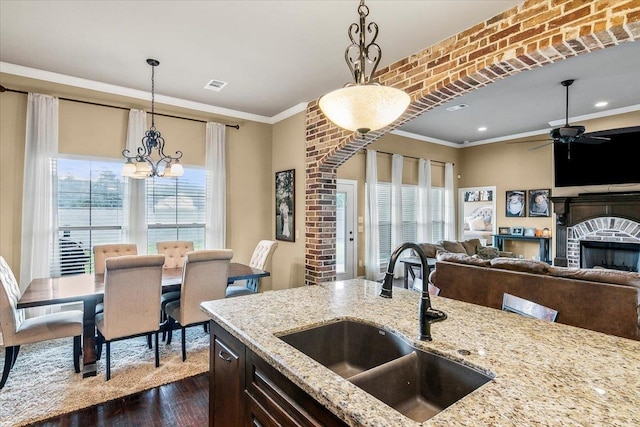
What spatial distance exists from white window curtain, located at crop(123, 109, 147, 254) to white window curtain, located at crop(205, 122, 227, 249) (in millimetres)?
866

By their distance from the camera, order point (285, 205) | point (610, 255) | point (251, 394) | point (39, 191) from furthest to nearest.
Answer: point (610, 255)
point (285, 205)
point (39, 191)
point (251, 394)

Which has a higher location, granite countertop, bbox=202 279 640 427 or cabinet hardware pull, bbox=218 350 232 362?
granite countertop, bbox=202 279 640 427

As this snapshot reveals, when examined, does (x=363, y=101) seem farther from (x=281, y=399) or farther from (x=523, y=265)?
(x=523, y=265)

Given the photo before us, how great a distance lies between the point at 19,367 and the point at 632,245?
27.2ft

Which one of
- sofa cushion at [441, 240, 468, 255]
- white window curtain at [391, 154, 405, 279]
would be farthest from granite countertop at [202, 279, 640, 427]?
white window curtain at [391, 154, 405, 279]

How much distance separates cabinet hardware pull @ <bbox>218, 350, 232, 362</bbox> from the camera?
1.62m

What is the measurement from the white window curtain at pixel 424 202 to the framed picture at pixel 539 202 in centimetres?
203

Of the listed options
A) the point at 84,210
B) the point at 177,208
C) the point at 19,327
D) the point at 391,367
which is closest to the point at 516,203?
the point at 177,208

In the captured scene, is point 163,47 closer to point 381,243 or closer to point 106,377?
point 106,377

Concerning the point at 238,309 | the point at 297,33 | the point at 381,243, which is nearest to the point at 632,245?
the point at 381,243

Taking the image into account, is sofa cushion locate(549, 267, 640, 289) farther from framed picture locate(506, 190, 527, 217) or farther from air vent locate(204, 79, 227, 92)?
framed picture locate(506, 190, 527, 217)

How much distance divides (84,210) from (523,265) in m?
5.16

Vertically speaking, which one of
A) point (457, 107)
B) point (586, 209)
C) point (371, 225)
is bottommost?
point (371, 225)

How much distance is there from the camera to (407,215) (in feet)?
24.2
